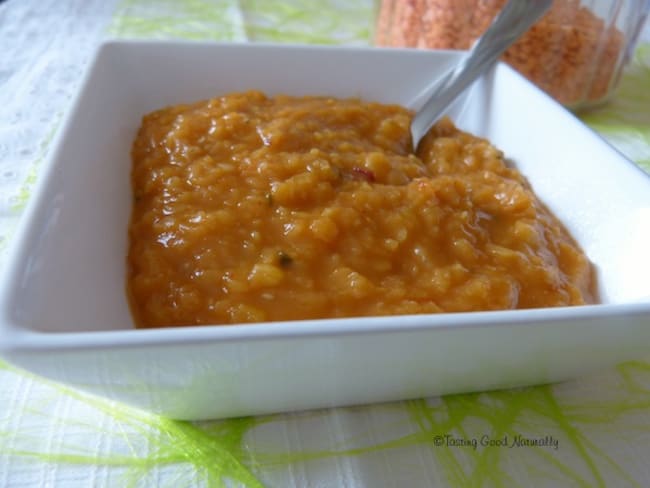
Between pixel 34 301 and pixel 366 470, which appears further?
pixel 366 470

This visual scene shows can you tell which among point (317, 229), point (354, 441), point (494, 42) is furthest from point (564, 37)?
point (354, 441)

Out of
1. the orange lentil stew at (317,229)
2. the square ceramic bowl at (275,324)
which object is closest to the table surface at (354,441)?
the square ceramic bowl at (275,324)

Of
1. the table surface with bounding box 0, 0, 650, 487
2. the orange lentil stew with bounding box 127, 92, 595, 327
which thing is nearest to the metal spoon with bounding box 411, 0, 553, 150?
the orange lentil stew with bounding box 127, 92, 595, 327

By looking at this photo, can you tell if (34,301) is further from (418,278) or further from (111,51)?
(111,51)

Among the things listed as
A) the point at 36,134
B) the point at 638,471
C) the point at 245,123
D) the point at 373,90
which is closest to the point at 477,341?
the point at 638,471

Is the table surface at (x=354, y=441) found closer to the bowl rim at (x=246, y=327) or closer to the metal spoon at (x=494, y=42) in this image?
the bowl rim at (x=246, y=327)

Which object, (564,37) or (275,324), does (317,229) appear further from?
(564,37)
